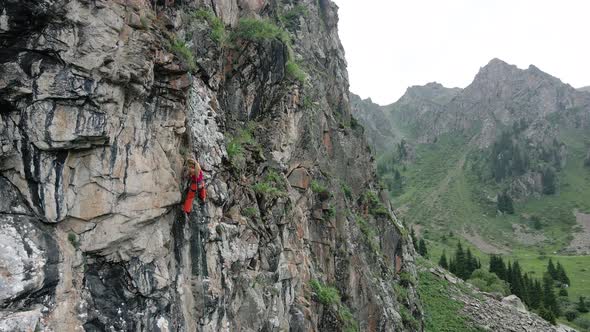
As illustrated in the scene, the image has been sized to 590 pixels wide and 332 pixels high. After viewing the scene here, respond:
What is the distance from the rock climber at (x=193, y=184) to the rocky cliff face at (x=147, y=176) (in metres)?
0.35

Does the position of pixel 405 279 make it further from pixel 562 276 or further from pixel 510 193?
pixel 510 193

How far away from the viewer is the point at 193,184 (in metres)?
15.4

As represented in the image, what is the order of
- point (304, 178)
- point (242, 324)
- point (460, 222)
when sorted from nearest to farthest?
point (242, 324) < point (304, 178) < point (460, 222)

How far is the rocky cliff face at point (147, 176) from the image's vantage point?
11.5m

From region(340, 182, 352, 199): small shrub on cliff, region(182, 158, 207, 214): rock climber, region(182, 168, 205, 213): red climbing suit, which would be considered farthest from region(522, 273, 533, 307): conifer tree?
region(182, 168, 205, 213): red climbing suit

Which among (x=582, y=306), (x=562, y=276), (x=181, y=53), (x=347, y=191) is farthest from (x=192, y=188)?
(x=562, y=276)

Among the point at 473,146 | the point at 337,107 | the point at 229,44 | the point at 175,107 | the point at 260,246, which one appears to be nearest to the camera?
the point at 175,107

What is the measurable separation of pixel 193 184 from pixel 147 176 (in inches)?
75.3

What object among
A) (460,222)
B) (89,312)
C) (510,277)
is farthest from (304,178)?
(460,222)

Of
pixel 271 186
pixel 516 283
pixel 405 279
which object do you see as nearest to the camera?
pixel 271 186

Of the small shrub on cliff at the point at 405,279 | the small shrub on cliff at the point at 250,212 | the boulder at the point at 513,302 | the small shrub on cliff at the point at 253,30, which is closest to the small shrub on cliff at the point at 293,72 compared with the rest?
the small shrub on cliff at the point at 253,30

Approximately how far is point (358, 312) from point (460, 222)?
117 m

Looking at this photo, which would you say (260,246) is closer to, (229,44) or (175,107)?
(175,107)

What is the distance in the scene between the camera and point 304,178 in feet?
89.5
